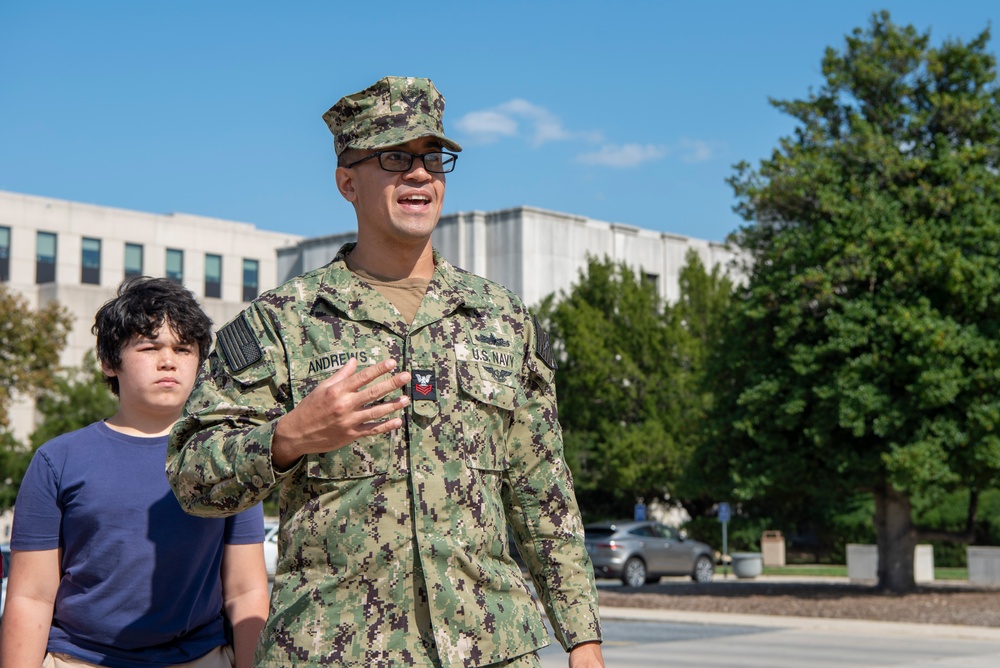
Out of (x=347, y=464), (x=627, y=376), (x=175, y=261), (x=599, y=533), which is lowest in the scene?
(x=599, y=533)

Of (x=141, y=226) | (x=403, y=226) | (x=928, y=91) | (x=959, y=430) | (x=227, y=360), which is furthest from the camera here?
(x=141, y=226)

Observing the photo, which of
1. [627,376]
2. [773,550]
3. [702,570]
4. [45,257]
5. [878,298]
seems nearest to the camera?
[878,298]

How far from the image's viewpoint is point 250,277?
70.1 metres

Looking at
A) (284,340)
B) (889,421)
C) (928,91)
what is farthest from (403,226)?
(928,91)

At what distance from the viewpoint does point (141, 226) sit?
65.4 metres

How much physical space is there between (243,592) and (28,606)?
58 cm

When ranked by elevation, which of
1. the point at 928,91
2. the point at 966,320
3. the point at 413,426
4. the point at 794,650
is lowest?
the point at 794,650

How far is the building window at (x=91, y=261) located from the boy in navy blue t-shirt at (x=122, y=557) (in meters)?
62.6

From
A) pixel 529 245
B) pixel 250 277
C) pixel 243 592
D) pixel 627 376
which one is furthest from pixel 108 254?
pixel 243 592

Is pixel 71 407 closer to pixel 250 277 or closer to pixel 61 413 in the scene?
pixel 61 413

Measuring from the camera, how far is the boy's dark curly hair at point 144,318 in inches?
146

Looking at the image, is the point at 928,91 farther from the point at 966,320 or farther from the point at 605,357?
the point at 605,357

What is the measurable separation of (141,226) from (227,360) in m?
65.1

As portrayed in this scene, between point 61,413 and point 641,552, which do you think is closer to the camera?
point 641,552
